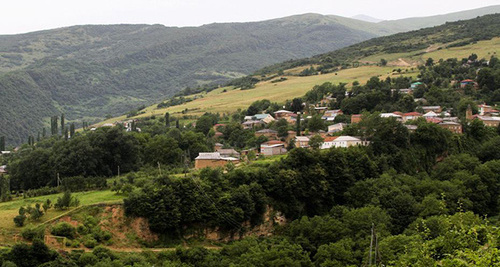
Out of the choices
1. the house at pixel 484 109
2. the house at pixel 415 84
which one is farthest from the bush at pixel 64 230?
the house at pixel 415 84

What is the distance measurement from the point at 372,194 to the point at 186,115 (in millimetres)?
54375

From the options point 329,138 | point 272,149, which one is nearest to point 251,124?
point 272,149

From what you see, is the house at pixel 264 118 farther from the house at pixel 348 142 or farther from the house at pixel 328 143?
the house at pixel 348 142

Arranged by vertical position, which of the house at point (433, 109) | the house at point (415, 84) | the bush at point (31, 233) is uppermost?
the house at point (415, 84)

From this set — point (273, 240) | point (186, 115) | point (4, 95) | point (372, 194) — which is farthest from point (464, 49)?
point (4, 95)

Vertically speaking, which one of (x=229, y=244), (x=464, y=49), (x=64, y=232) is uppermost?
(x=464, y=49)

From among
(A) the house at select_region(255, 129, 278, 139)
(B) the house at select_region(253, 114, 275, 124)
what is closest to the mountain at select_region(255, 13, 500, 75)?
(B) the house at select_region(253, 114, 275, 124)

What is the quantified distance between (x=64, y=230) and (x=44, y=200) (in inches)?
330

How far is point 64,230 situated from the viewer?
40.3 metres

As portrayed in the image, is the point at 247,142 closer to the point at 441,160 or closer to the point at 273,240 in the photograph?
the point at 441,160

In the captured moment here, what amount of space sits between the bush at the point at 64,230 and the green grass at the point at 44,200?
2.02 metres

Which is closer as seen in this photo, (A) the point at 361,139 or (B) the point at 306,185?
(B) the point at 306,185

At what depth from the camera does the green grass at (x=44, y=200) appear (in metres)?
41.2

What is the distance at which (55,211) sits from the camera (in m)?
43.4
